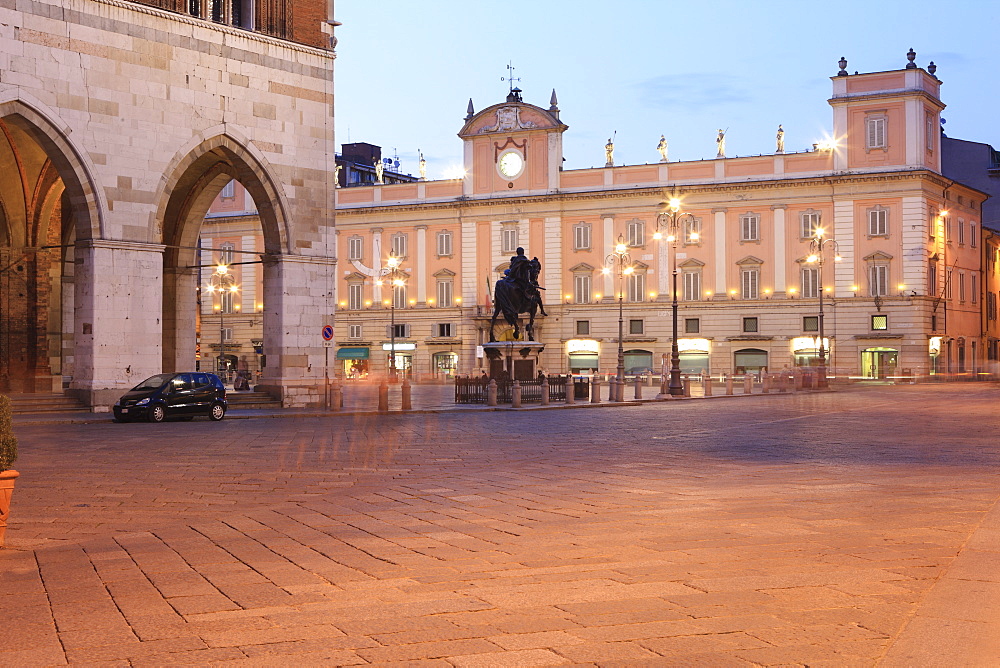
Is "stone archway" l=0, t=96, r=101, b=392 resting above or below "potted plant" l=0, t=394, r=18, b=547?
above

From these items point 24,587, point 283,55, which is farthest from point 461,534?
point 283,55

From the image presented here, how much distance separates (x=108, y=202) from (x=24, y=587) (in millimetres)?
21310

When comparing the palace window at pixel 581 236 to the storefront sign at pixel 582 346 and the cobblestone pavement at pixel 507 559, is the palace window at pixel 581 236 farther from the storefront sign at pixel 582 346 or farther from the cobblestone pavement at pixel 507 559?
the cobblestone pavement at pixel 507 559

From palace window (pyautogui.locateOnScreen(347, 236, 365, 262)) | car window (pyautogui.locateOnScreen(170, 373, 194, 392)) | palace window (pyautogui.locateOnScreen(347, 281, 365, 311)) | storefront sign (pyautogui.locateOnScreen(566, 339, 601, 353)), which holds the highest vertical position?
palace window (pyautogui.locateOnScreen(347, 236, 365, 262))

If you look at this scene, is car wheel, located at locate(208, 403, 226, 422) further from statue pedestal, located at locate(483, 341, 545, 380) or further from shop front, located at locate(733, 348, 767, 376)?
shop front, located at locate(733, 348, 767, 376)

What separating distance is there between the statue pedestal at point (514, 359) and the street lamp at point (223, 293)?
37.1 m

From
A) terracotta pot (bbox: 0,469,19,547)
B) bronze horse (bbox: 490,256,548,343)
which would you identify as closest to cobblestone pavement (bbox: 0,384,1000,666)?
terracotta pot (bbox: 0,469,19,547)

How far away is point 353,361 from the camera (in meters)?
69.6

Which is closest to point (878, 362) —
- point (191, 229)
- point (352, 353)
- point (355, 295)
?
point (352, 353)

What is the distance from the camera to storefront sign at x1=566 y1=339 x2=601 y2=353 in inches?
2507

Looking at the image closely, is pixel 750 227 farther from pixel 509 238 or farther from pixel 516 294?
pixel 516 294

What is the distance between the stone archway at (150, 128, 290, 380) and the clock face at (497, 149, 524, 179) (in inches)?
1312

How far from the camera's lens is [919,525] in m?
8.99

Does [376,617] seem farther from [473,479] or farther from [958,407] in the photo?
[958,407]
